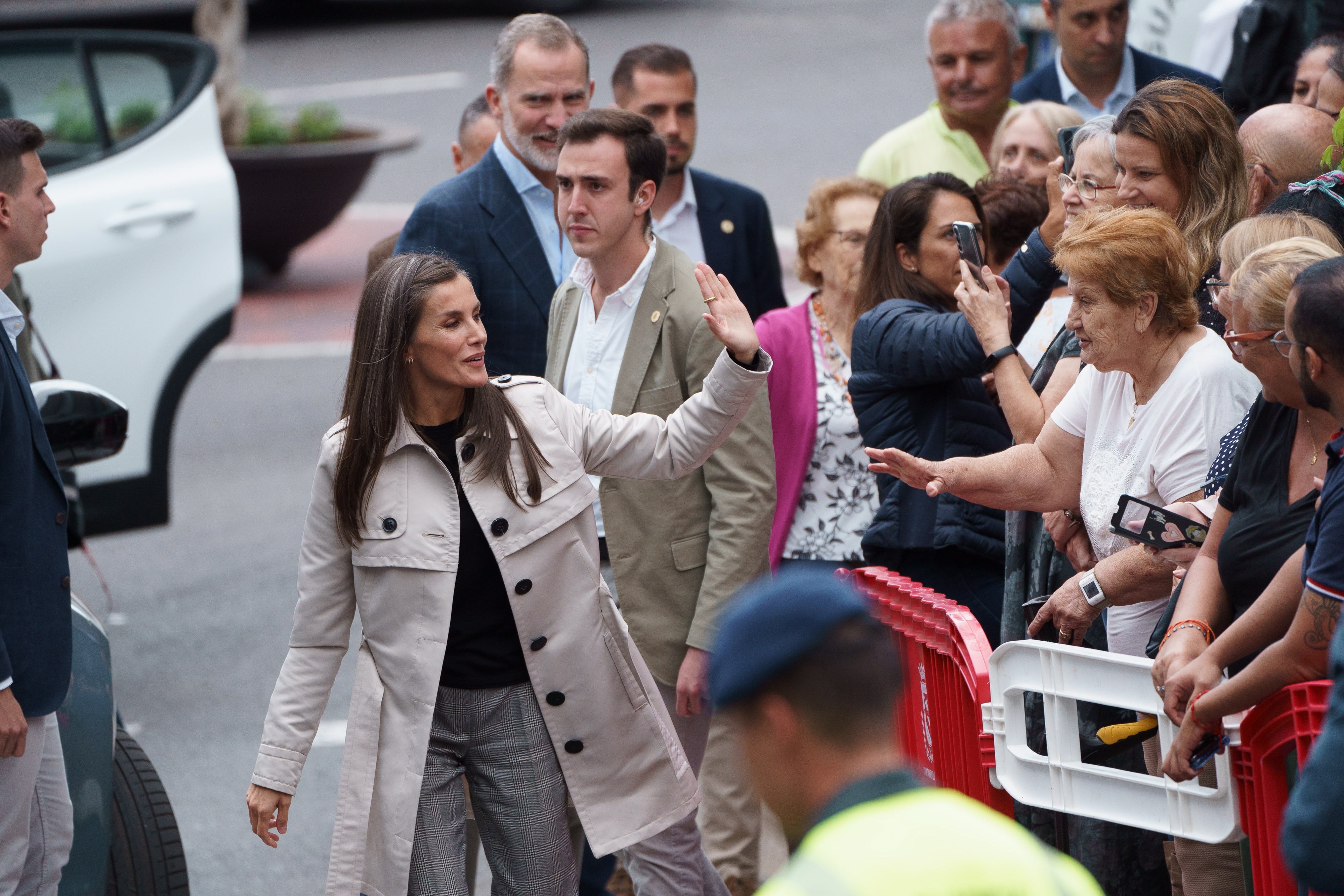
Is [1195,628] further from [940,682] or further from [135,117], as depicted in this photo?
[135,117]

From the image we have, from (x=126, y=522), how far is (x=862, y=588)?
402 cm

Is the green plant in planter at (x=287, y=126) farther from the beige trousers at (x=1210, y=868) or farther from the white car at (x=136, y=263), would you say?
the beige trousers at (x=1210, y=868)

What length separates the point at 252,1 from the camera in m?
22.0

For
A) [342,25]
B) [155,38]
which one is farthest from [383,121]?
[155,38]

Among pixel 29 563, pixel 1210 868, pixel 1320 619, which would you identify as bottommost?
pixel 1210 868

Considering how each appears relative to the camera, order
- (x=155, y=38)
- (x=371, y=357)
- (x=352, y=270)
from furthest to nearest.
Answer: (x=352, y=270) → (x=155, y=38) → (x=371, y=357)

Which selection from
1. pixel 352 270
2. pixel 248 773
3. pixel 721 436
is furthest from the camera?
pixel 352 270

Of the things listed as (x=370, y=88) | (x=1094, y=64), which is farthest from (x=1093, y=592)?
(x=370, y=88)

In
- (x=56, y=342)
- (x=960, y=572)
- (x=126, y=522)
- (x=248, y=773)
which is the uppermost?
(x=960, y=572)

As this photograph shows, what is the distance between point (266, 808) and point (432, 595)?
1.89 ft

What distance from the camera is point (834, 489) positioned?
14.8 feet

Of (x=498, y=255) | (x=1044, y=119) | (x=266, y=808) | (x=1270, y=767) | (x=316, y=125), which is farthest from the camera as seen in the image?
(x=316, y=125)

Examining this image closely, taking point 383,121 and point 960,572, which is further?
point 383,121

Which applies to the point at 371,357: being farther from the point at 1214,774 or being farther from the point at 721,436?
the point at 1214,774
